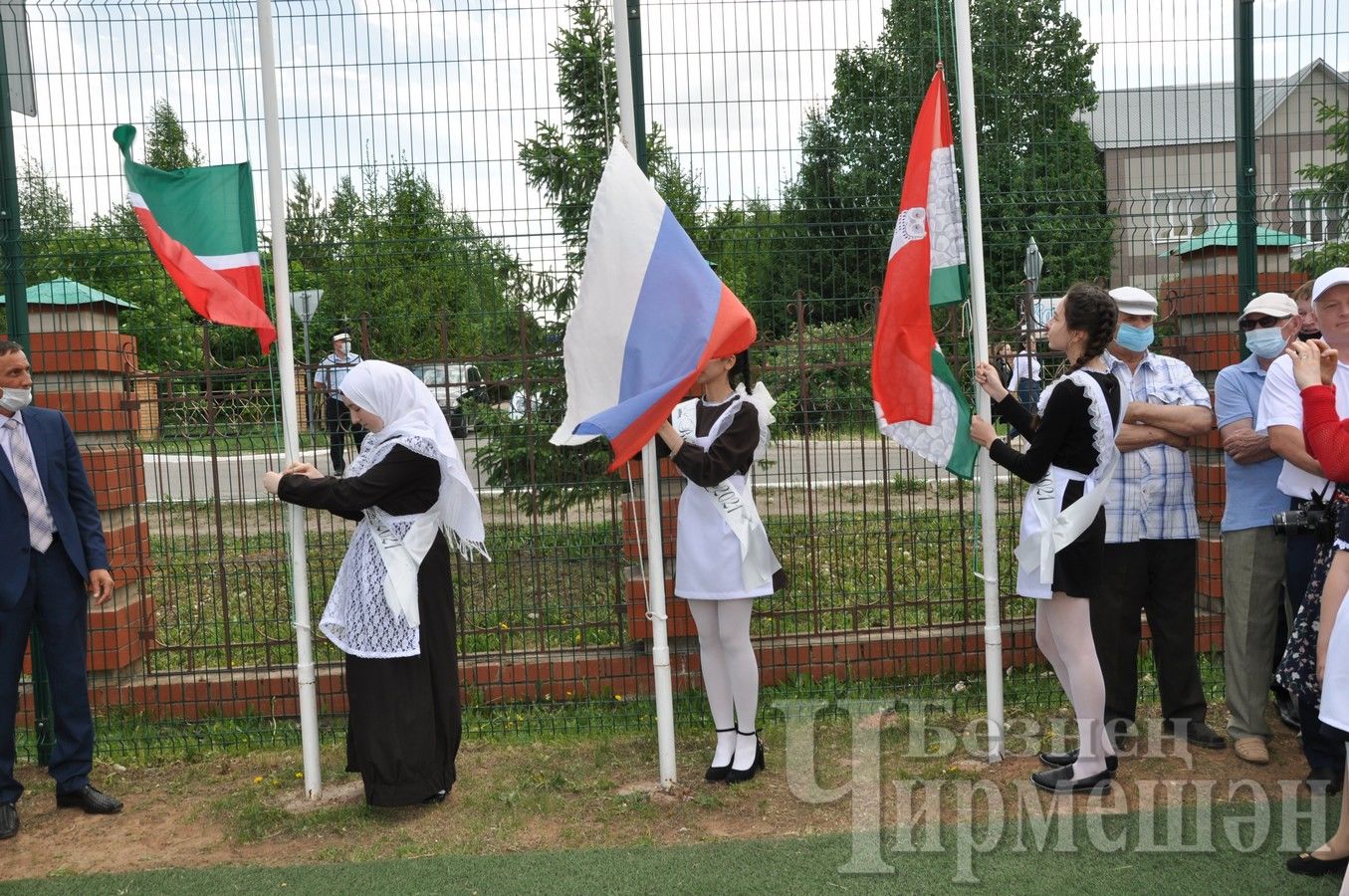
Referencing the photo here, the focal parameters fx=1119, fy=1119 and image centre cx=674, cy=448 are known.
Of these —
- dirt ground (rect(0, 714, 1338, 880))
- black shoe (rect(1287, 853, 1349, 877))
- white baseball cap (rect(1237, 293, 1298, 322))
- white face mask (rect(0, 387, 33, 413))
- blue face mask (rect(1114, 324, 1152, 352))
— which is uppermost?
white baseball cap (rect(1237, 293, 1298, 322))

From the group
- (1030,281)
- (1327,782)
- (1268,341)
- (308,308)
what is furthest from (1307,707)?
(308,308)

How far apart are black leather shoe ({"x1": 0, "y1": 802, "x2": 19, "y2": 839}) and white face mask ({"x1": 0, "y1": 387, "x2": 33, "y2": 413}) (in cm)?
159

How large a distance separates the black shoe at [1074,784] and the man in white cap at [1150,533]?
0.59 metres

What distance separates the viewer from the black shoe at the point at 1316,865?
3568mm

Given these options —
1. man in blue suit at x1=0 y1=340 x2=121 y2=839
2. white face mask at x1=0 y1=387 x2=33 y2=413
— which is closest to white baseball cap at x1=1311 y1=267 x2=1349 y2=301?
man in blue suit at x1=0 y1=340 x2=121 y2=839

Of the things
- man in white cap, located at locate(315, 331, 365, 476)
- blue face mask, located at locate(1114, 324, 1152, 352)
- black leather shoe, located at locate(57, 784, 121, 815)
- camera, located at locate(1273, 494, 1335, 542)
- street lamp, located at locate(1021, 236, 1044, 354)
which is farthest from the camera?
street lamp, located at locate(1021, 236, 1044, 354)

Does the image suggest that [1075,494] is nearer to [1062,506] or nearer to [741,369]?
[1062,506]

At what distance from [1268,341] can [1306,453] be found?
0.88 metres

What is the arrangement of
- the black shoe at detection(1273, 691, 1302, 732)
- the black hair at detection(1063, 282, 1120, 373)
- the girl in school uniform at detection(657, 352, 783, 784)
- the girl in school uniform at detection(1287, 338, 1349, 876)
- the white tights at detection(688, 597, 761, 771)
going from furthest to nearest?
the black shoe at detection(1273, 691, 1302, 732)
the white tights at detection(688, 597, 761, 771)
the girl in school uniform at detection(657, 352, 783, 784)
the black hair at detection(1063, 282, 1120, 373)
the girl in school uniform at detection(1287, 338, 1349, 876)

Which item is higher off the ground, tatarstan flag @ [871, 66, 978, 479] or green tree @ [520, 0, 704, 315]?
green tree @ [520, 0, 704, 315]

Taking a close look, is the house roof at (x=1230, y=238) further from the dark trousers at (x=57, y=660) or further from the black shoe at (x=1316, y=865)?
the dark trousers at (x=57, y=660)

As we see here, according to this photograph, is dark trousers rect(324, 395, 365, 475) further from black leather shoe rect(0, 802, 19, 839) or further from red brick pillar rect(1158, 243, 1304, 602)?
red brick pillar rect(1158, 243, 1304, 602)

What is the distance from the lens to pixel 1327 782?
4.30m

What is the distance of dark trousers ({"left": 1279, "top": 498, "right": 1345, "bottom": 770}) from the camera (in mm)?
4172
